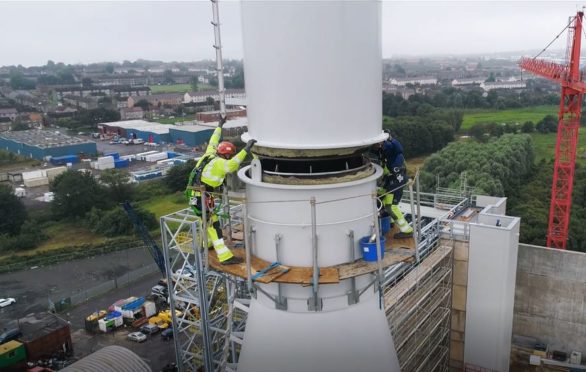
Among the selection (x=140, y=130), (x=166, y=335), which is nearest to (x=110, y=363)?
(x=166, y=335)

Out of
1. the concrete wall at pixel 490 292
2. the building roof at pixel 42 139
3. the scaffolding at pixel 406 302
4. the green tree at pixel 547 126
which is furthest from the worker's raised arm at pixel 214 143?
the green tree at pixel 547 126

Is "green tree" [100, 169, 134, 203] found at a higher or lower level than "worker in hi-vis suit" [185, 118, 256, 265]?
lower

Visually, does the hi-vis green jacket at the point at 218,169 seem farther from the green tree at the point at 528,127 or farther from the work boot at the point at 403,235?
the green tree at the point at 528,127

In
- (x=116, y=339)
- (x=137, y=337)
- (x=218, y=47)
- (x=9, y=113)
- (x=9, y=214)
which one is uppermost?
(x=218, y=47)

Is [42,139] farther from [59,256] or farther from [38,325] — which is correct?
[38,325]

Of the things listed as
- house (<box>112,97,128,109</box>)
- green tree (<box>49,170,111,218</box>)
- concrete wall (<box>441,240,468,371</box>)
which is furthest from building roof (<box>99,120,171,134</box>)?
concrete wall (<box>441,240,468,371</box>)

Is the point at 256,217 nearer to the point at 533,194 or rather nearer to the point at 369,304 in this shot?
the point at 369,304

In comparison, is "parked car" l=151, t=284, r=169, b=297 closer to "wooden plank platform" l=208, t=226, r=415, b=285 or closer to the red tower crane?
the red tower crane
